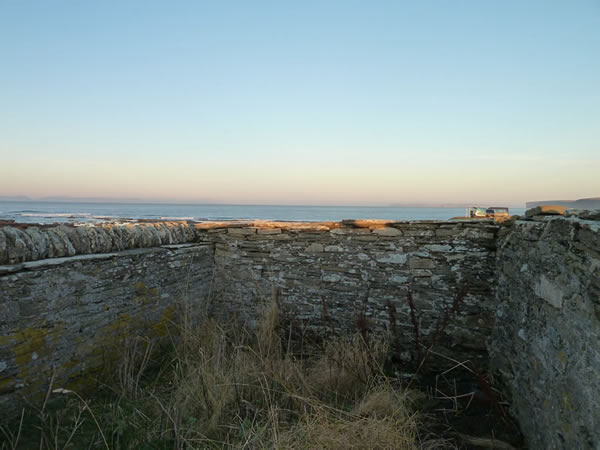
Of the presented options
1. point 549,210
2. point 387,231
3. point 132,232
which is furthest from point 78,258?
point 549,210

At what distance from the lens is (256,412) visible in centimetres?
271

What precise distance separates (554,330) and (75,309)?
4049mm

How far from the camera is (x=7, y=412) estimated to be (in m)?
2.91

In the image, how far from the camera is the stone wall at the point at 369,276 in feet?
13.7

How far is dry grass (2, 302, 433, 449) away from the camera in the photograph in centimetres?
253

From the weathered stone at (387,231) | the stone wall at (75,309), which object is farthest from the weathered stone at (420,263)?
the stone wall at (75,309)

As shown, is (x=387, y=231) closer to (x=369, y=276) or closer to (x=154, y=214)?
(x=369, y=276)

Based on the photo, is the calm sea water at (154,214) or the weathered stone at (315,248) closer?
the weathered stone at (315,248)

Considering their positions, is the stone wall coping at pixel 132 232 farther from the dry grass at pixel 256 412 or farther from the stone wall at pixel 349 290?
the dry grass at pixel 256 412

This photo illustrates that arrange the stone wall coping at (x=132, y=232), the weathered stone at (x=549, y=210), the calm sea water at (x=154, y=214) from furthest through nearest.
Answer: the calm sea water at (x=154, y=214)
the stone wall coping at (x=132, y=232)
the weathered stone at (x=549, y=210)

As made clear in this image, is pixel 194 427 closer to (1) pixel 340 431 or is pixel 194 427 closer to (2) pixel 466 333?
(1) pixel 340 431

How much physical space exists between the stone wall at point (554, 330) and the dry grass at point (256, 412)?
93cm

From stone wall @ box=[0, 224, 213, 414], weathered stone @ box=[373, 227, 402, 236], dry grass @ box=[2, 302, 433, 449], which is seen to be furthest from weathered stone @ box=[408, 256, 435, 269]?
stone wall @ box=[0, 224, 213, 414]

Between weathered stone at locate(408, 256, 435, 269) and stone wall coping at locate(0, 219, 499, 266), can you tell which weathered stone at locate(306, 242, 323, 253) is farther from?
weathered stone at locate(408, 256, 435, 269)
